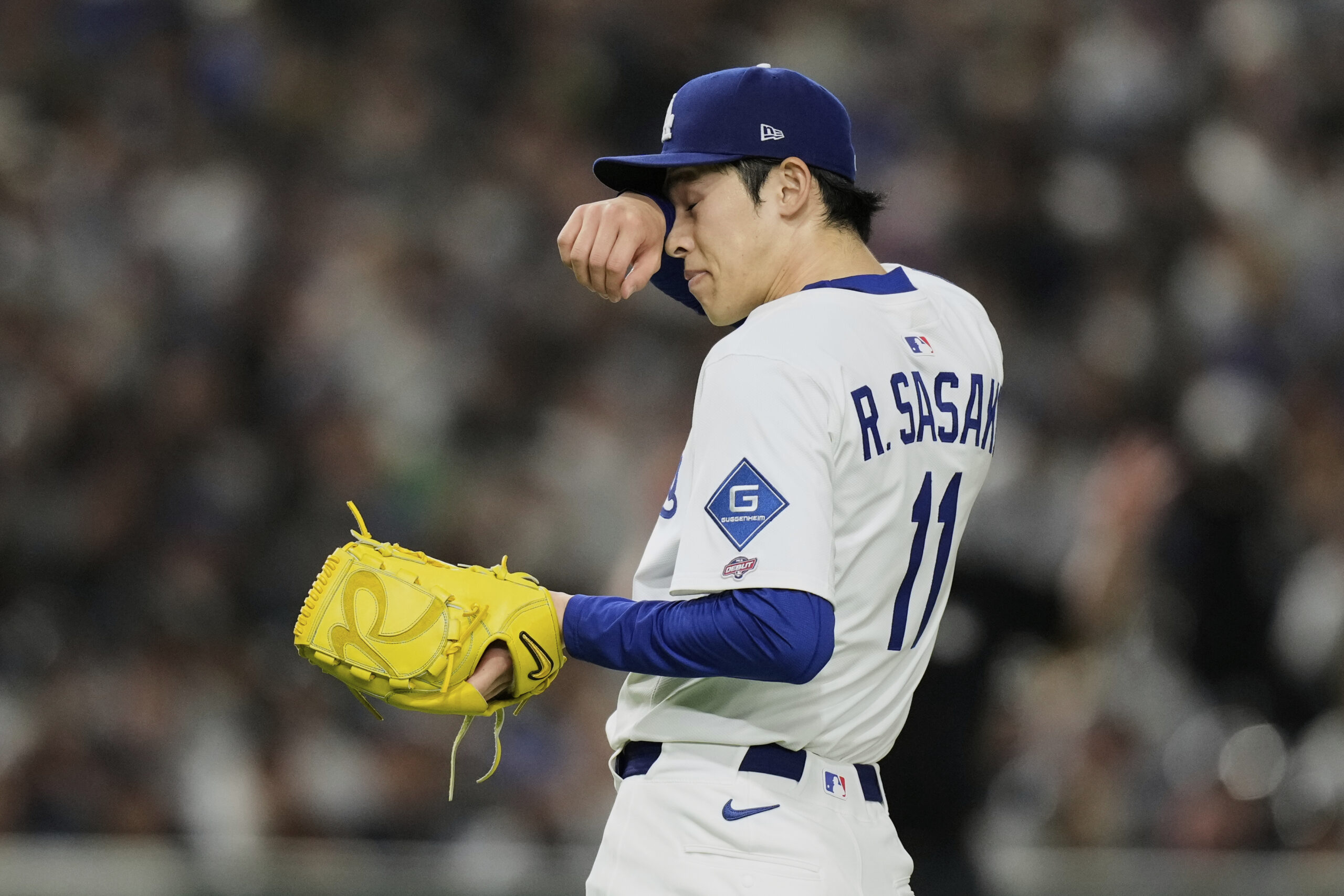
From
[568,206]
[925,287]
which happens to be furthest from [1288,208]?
[925,287]

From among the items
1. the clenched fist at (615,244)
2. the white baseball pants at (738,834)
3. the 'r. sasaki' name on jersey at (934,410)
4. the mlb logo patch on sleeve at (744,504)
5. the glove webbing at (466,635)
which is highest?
the clenched fist at (615,244)

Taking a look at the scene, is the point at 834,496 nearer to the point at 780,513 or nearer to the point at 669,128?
the point at 780,513

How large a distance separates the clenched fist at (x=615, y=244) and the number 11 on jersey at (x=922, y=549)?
42 cm

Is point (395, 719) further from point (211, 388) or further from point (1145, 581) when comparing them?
point (1145, 581)

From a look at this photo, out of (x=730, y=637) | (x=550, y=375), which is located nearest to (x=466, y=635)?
(x=730, y=637)

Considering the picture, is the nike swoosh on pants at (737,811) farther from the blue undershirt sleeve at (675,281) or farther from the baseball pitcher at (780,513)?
the blue undershirt sleeve at (675,281)

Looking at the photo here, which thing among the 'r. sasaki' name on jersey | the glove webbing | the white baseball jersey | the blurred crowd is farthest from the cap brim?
the blurred crowd

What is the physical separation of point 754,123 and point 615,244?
0.22 meters

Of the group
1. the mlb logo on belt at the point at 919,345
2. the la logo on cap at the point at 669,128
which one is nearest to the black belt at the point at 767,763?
the mlb logo on belt at the point at 919,345

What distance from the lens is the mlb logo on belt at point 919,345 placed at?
156 centimetres

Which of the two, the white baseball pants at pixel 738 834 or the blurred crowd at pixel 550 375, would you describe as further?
the blurred crowd at pixel 550 375

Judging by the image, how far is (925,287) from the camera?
1.69m

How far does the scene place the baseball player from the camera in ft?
4.58

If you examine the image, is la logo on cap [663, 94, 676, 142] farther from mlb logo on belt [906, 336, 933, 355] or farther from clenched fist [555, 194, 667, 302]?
mlb logo on belt [906, 336, 933, 355]
